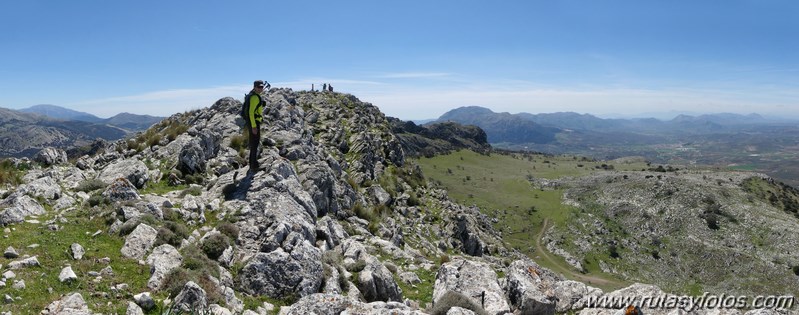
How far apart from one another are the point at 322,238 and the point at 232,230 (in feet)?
16.0

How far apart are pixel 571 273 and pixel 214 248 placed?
72715mm

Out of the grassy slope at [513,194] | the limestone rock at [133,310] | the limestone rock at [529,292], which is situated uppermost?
the limestone rock at [133,310]

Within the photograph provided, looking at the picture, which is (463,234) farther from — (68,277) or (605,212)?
(605,212)

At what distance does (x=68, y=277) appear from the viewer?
10227 mm

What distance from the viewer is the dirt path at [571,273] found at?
67.9 metres

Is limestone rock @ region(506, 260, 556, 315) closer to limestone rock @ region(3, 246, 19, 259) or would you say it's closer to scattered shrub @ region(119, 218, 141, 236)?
scattered shrub @ region(119, 218, 141, 236)

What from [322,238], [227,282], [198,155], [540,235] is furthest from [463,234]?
[540,235]

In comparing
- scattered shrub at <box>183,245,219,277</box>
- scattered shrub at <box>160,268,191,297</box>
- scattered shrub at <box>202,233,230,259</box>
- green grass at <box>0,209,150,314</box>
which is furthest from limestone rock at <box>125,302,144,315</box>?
scattered shrub at <box>202,233,230,259</box>

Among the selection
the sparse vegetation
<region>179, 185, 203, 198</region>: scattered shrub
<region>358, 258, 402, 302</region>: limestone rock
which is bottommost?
<region>358, 258, 402, 302</region>: limestone rock

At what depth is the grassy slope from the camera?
274 ft

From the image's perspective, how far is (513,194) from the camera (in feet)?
397

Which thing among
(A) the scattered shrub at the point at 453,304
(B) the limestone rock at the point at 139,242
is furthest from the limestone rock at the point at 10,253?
(A) the scattered shrub at the point at 453,304

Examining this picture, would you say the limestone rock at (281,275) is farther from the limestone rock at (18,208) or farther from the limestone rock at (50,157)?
the limestone rock at (50,157)

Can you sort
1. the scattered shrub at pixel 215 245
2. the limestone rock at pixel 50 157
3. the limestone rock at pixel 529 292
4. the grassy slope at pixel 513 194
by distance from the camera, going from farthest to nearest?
the grassy slope at pixel 513 194
the limestone rock at pixel 50 157
the scattered shrub at pixel 215 245
the limestone rock at pixel 529 292
